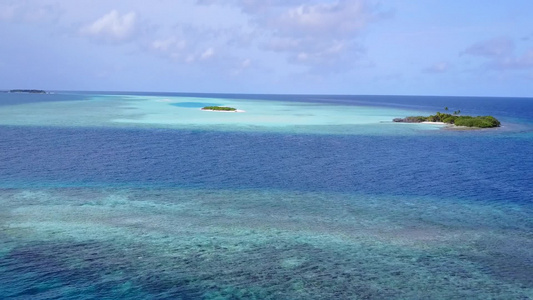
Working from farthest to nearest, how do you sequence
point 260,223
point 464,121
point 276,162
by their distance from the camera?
point 464,121 → point 276,162 → point 260,223

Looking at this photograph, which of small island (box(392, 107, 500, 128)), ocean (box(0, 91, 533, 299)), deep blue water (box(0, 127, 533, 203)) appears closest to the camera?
ocean (box(0, 91, 533, 299))

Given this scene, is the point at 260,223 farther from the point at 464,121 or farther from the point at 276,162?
the point at 464,121

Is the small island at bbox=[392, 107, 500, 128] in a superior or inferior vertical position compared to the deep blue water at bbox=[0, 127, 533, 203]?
superior

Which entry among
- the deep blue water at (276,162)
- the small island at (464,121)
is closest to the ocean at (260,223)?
the deep blue water at (276,162)

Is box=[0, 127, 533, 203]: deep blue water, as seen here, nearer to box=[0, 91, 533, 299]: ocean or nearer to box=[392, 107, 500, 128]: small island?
box=[0, 91, 533, 299]: ocean

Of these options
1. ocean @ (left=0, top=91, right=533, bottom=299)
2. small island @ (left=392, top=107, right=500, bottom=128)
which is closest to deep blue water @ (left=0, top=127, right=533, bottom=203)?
ocean @ (left=0, top=91, right=533, bottom=299)

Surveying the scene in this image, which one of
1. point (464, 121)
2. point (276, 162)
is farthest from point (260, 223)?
point (464, 121)

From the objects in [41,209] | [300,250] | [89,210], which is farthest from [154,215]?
[300,250]

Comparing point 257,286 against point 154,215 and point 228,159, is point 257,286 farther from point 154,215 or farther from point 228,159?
point 228,159

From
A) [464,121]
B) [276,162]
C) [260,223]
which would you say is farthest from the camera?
[464,121]
